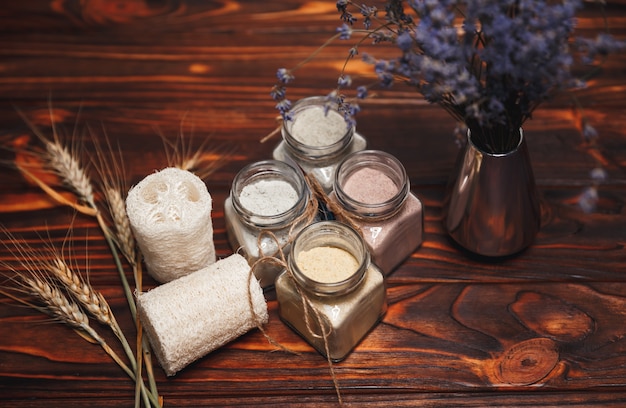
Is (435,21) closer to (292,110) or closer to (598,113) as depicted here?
(292,110)

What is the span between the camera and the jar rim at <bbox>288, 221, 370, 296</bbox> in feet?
3.63

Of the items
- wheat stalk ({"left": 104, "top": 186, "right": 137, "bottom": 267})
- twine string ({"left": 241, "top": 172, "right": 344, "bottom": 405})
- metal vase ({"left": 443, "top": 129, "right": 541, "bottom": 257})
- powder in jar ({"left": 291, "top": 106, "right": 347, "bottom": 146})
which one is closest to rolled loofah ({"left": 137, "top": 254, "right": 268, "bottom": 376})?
twine string ({"left": 241, "top": 172, "right": 344, "bottom": 405})

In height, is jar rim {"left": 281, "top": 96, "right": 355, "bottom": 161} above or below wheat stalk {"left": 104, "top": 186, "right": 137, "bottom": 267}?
above

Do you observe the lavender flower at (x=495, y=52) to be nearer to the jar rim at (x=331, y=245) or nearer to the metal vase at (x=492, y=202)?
the metal vase at (x=492, y=202)

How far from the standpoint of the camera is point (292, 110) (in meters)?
1.33

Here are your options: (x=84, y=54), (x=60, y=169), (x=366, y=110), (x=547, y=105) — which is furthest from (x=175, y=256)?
(x=547, y=105)

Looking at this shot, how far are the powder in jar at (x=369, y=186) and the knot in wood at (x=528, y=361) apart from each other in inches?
12.1

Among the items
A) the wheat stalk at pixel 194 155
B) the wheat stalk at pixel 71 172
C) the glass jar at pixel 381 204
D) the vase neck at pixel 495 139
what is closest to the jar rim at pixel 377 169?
the glass jar at pixel 381 204

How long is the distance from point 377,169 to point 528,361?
15.1 inches

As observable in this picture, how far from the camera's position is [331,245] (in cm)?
121

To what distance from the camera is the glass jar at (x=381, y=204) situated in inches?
47.4

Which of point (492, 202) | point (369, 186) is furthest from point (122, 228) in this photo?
point (492, 202)

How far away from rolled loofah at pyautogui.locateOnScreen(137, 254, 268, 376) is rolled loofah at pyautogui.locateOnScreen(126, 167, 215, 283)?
1.6 inches

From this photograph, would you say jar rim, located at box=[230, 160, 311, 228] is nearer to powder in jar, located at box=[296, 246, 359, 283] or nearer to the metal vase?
powder in jar, located at box=[296, 246, 359, 283]
